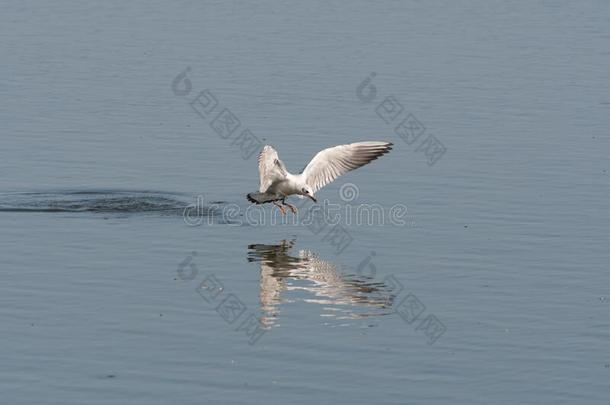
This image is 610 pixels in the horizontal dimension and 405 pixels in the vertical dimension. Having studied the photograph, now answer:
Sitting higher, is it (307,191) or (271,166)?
(271,166)

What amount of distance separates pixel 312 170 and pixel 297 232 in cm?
134

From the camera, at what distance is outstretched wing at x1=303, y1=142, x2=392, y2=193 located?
73.9ft

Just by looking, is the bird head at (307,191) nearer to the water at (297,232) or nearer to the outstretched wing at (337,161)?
the outstretched wing at (337,161)

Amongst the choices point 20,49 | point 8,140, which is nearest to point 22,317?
point 8,140

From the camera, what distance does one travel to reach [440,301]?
18.9m

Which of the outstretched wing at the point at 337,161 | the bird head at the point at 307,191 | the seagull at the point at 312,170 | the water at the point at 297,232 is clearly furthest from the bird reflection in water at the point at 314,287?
the outstretched wing at the point at 337,161

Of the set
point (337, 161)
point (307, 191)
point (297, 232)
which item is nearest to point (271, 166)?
point (307, 191)

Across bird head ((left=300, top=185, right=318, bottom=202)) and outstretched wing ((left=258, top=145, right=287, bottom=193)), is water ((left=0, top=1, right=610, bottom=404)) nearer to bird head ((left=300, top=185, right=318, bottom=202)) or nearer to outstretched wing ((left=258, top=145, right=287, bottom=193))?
bird head ((left=300, top=185, right=318, bottom=202))

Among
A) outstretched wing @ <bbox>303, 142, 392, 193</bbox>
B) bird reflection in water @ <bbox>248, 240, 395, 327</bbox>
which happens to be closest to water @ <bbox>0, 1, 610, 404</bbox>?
bird reflection in water @ <bbox>248, 240, 395, 327</bbox>

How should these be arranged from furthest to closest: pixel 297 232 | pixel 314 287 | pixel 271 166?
pixel 297 232 → pixel 271 166 → pixel 314 287

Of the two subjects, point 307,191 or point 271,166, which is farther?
point 307,191

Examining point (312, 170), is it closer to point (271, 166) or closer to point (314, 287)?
point (271, 166)

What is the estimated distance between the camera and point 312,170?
22562 mm

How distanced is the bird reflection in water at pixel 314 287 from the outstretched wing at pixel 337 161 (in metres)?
1.44
